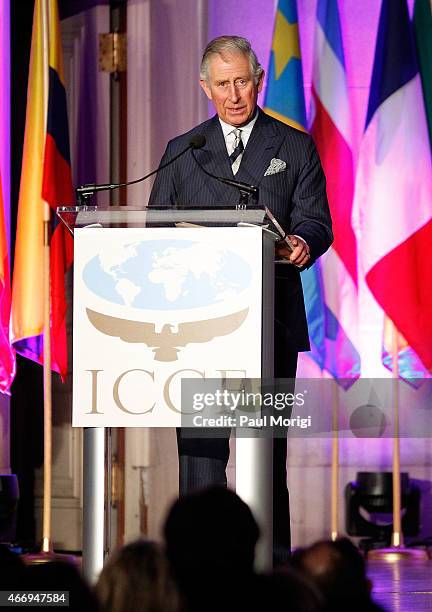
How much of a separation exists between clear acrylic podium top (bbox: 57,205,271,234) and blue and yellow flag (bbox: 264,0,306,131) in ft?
9.44

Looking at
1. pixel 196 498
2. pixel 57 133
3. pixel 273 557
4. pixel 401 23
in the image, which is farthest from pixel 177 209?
pixel 401 23

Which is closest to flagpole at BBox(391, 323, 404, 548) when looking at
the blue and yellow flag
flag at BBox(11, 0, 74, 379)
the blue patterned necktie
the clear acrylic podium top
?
the blue and yellow flag

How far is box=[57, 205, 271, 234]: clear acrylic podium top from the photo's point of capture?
3119mm

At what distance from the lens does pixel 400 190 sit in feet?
19.5

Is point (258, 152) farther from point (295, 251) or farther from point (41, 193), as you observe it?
point (41, 193)

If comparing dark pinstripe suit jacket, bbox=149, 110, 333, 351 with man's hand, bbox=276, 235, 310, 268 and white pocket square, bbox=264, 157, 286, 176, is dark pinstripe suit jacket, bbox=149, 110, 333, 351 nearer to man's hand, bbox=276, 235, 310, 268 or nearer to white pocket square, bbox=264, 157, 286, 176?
white pocket square, bbox=264, 157, 286, 176

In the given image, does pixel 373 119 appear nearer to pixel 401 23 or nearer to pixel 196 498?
pixel 401 23

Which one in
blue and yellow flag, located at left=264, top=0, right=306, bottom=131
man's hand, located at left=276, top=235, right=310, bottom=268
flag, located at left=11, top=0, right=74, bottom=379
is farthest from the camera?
blue and yellow flag, located at left=264, top=0, right=306, bottom=131

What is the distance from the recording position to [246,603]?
1715 mm

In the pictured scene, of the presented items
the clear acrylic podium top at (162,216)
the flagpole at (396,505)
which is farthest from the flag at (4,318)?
the clear acrylic podium top at (162,216)

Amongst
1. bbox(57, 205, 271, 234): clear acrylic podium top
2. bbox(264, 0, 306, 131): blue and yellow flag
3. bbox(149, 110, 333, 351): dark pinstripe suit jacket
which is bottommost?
bbox(57, 205, 271, 234): clear acrylic podium top

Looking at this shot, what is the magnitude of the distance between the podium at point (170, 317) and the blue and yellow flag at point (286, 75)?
9.61 feet

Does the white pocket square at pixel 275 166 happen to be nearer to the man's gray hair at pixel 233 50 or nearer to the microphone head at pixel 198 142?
the man's gray hair at pixel 233 50

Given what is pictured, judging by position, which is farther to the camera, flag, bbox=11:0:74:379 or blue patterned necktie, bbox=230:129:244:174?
flag, bbox=11:0:74:379
